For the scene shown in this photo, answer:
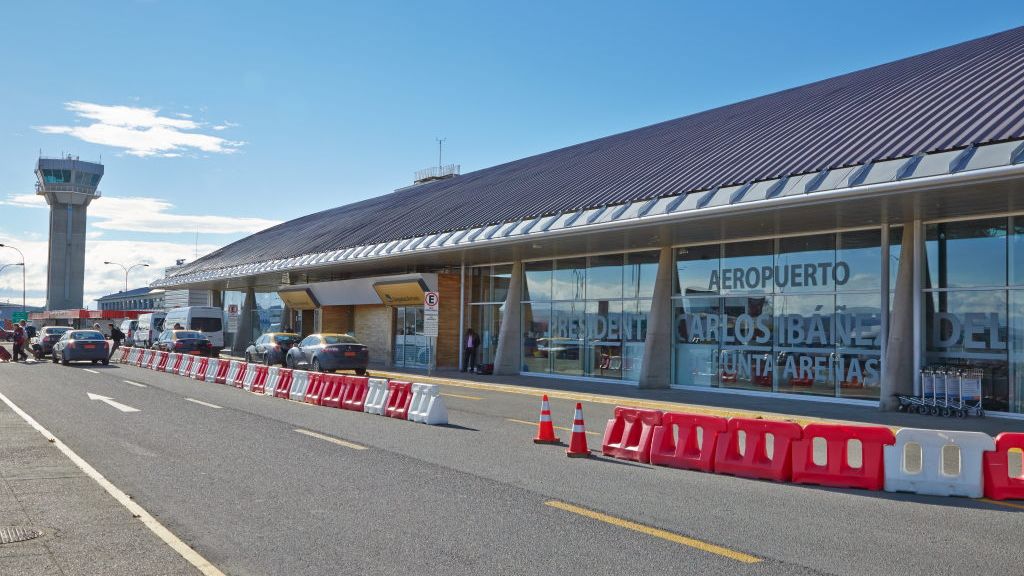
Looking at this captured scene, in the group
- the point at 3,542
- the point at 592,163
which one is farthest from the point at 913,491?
the point at 592,163

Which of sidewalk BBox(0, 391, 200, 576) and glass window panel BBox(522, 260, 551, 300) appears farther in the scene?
glass window panel BBox(522, 260, 551, 300)

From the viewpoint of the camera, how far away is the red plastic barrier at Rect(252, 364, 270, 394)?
21.8 metres

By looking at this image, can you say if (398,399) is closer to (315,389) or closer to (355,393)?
(355,393)

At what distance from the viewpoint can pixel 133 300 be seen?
132250 millimetres

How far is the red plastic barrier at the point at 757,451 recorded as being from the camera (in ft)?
31.3

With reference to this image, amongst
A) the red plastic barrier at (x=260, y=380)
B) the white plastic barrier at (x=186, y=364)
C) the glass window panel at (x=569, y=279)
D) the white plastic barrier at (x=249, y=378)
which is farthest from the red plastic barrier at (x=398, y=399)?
the white plastic barrier at (x=186, y=364)

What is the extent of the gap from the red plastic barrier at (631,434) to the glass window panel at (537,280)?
1668 centimetres

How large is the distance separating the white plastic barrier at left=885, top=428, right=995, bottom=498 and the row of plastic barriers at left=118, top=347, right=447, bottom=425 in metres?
7.80

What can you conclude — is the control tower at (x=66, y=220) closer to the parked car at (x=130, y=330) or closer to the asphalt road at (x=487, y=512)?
the parked car at (x=130, y=330)

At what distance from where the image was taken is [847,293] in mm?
19203

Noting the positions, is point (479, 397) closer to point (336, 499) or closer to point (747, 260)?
point (747, 260)

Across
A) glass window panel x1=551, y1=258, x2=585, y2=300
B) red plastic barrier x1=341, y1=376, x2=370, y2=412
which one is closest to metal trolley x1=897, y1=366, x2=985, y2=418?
red plastic barrier x1=341, y1=376, x2=370, y2=412

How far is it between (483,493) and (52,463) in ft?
17.9

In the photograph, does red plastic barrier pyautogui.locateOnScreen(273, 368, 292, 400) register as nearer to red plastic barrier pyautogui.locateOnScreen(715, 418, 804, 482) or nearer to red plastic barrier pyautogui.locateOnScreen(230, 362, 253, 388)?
red plastic barrier pyautogui.locateOnScreen(230, 362, 253, 388)
